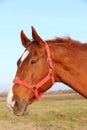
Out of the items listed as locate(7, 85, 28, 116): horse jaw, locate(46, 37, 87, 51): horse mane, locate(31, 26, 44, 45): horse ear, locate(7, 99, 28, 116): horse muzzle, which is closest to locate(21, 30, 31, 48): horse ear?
locate(31, 26, 44, 45): horse ear

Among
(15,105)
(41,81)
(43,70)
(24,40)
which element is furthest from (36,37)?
(15,105)

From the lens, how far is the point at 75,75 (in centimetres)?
750

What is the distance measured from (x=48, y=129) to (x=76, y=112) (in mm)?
9897

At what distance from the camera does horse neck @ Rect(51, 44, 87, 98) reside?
24.5ft

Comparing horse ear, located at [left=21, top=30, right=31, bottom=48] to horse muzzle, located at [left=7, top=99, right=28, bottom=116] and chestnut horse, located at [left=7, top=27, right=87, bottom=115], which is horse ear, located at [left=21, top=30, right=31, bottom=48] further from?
horse muzzle, located at [left=7, top=99, right=28, bottom=116]

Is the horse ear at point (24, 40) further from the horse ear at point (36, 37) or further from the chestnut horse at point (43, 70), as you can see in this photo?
the horse ear at point (36, 37)

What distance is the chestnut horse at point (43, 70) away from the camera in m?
7.25

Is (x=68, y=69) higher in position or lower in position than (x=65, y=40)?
lower

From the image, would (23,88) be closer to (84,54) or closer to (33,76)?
(33,76)

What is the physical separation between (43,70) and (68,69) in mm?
529

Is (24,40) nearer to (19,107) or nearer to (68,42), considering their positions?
(68,42)

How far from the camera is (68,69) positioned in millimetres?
7527

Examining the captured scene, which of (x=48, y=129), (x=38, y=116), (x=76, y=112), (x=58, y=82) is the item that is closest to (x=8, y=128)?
(x=48, y=129)

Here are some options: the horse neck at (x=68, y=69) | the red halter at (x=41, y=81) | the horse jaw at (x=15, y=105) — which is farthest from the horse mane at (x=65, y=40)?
the horse jaw at (x=15, y=105)
